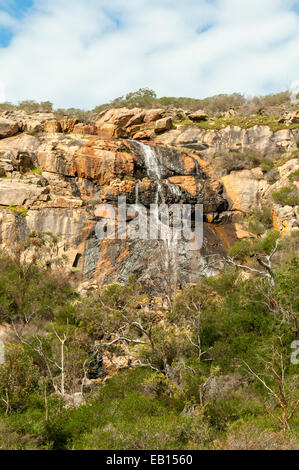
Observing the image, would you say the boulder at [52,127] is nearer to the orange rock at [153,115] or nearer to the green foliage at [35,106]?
the orange rock at [153,115]

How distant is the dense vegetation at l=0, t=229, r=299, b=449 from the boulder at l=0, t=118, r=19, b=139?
16.3 meters

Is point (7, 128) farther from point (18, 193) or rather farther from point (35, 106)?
point (35, 106)

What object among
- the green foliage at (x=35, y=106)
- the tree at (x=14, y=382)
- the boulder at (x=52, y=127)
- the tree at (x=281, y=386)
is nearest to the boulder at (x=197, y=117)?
the boulder at (x=52, y=127)

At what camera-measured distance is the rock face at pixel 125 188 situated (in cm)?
2472

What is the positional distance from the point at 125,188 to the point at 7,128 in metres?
15.6

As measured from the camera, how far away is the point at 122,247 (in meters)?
24.8

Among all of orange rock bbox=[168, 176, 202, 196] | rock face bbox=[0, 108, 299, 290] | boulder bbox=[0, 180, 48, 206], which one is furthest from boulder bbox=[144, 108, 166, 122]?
boulder bbox=[0, 180, 48, 206]

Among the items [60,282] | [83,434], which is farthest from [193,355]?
[60,282]

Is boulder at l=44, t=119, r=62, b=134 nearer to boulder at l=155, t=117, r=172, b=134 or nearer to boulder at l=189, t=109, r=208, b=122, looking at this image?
boulder at l=155, t=117, r=172, b=134

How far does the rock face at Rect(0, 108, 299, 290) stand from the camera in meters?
24.7

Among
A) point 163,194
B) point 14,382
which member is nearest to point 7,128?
point 163,194
